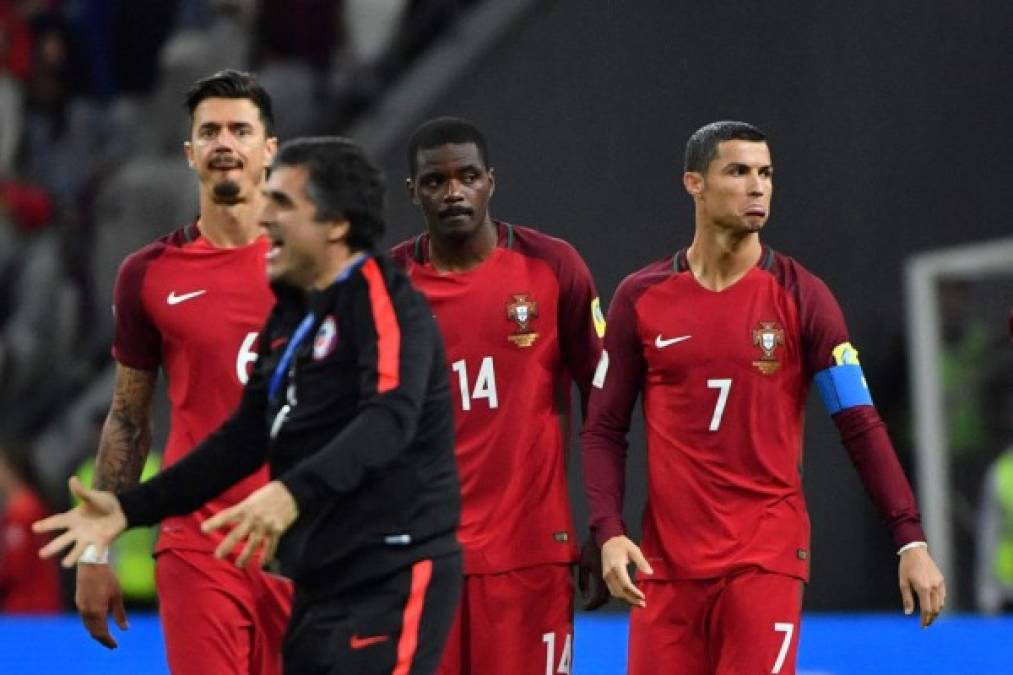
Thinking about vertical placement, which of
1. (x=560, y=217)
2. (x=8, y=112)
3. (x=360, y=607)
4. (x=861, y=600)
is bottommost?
(x=861, y=600)

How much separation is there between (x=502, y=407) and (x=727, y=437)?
0.66 metres

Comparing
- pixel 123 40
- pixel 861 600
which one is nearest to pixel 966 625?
pixel 861 600

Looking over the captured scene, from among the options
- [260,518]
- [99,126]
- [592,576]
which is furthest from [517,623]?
[99,126]

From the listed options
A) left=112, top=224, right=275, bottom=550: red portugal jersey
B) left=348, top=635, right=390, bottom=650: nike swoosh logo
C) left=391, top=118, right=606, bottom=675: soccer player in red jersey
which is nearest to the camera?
left=348, top=635, right=390, bottom=650: nike swoosh logo

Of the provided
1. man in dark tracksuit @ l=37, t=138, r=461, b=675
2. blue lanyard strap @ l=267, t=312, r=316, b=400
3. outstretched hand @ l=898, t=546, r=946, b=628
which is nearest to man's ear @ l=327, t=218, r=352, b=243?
man in dark tracksuit @ l=37, t=138, r=461, b=675

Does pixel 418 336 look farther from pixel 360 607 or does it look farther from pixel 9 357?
pixel 9 357

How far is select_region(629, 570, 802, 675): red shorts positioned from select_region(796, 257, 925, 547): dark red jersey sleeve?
0.33 metres

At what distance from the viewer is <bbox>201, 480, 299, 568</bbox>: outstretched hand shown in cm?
417

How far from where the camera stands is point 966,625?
9.03 m

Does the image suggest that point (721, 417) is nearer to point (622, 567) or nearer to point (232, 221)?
point (622, 567)

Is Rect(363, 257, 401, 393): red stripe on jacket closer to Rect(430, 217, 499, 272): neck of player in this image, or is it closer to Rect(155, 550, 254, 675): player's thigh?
Rect(155, 550, 254, 675): player's thigh

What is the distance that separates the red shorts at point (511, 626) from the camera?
609 centimetres

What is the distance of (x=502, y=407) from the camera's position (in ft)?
20.2

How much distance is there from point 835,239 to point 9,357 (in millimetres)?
5111
